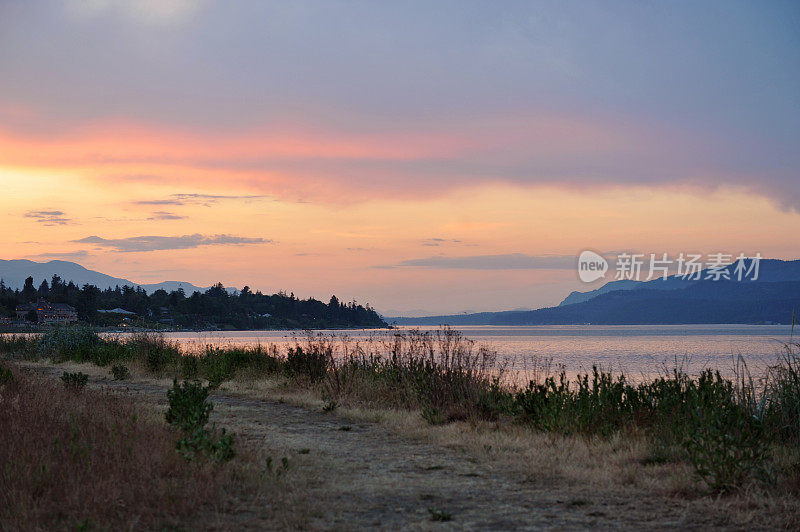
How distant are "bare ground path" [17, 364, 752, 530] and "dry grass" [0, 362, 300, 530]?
0.55m

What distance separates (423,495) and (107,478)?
3.29 metres

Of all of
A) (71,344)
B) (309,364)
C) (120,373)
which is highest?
(309,364)

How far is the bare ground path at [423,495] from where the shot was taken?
236 inches

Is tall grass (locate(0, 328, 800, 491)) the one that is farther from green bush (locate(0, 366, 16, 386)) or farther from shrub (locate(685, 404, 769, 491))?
green bush (locate(0, 366, 16, 386))

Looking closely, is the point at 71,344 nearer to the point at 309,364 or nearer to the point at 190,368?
the point at 190,368

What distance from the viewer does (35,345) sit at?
34.4 m

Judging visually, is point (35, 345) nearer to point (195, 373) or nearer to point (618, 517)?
point (195, 373)

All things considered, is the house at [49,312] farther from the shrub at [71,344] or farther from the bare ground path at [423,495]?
the bare ground path at [423,495]

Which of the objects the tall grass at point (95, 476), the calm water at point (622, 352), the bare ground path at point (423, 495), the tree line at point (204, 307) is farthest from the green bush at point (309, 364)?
the tree line at point (204, 307)

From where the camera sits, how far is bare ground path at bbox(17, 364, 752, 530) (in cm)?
599

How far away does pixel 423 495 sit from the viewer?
23.0 feet

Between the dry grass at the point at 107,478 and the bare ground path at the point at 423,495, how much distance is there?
55 centimetres

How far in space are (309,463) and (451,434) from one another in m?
2.82

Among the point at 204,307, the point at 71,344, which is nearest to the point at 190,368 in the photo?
the point at 71,344
